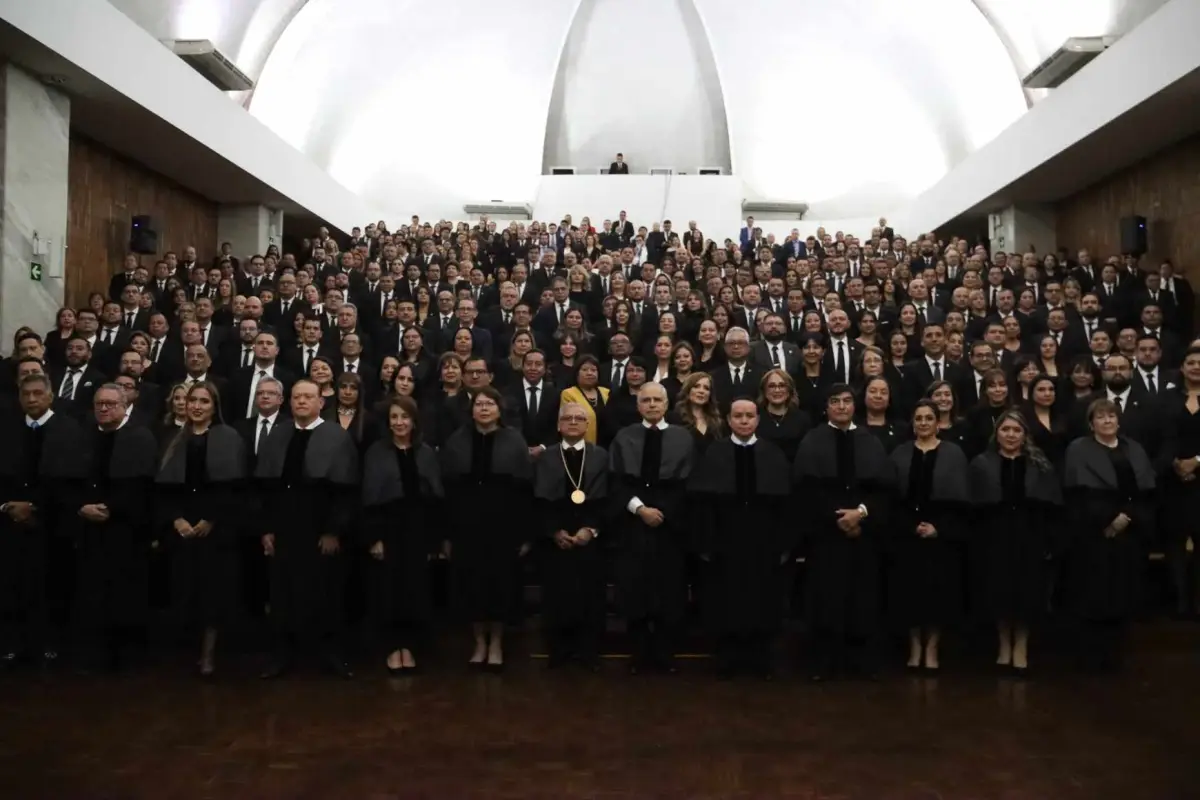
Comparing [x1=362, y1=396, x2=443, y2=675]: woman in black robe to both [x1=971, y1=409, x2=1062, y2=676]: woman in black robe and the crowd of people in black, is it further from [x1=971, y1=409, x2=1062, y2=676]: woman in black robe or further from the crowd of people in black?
[x1=971, y1=409, x2=1062, y2=676]: woman in black robe

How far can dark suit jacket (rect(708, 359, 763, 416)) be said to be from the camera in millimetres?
7477

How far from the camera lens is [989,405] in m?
6.60

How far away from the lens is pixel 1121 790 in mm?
3771

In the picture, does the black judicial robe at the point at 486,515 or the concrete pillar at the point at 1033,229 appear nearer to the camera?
the black judicial robe at the point at 486,515

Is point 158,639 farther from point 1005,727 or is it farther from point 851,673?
point 1005,727

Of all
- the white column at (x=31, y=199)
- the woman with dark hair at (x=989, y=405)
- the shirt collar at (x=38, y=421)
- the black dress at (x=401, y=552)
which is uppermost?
the white column at (x=31, y=199)

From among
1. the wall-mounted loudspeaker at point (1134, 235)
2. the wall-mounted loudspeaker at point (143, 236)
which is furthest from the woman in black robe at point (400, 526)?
the wall-mounted loudspeaker at point (1134, 235)

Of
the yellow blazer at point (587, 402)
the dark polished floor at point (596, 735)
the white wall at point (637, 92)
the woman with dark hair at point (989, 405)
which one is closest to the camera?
the dark polished floor at point (596, 735)

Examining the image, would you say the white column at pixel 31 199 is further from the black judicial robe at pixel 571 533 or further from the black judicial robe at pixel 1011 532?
the black judicial robe at pixel 1011 532

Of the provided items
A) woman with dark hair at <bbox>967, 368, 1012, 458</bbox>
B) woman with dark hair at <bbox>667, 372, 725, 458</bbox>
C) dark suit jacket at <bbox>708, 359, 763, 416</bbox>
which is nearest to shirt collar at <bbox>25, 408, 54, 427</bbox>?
woman with dark hair at <bbox>667, 372, 725, 458</bbox>

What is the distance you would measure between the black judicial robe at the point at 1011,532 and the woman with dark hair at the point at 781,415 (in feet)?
3.92

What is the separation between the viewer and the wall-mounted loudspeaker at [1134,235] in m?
12.7

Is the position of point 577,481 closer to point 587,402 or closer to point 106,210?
point 587,402

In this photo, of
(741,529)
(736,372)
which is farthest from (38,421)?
(736,372)
